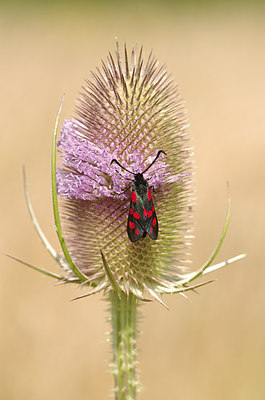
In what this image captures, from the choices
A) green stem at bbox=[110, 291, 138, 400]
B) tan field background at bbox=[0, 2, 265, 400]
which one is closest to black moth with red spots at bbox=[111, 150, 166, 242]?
green stem at bbox=[110, 291, 138, 400]

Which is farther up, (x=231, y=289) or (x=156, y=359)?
(x=231, y=289)

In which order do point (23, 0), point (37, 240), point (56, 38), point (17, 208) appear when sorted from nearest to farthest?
1. point (37, 240)
2. point (17, 208)
3. point (56, 38)
4. point (23, 0)

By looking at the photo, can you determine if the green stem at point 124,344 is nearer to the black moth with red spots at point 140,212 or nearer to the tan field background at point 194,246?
the tan field background at point 194,246

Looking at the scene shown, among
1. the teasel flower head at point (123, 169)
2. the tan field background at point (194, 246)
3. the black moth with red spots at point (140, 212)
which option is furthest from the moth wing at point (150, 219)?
the tan field background at point (194, 246)

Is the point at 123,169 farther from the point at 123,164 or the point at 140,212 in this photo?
the point at 140,212

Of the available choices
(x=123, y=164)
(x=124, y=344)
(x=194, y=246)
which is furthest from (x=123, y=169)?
(x=194, y=246)

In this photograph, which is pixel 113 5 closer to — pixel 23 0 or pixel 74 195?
pixel 23 0

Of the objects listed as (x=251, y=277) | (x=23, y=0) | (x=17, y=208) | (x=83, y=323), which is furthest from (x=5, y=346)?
(x=23, y=0)
